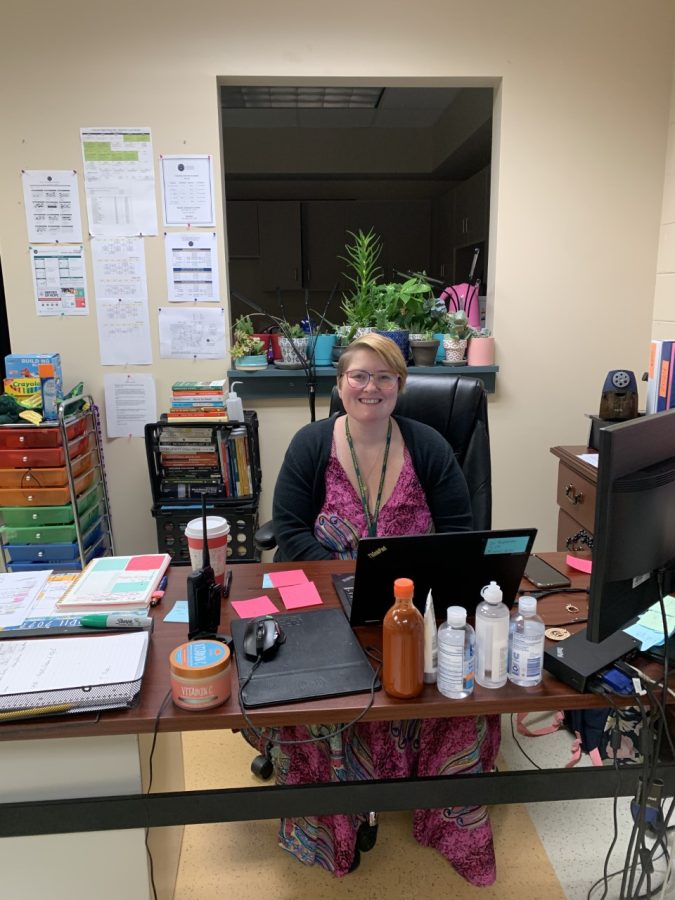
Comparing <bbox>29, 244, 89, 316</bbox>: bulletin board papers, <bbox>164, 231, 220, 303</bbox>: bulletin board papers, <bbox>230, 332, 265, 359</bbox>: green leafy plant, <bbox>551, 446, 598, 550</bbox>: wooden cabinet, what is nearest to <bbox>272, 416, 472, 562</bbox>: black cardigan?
<bbox>551, 446, 598, 550</bbox>: wooden cabinet

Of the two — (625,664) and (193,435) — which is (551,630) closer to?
(625,664)

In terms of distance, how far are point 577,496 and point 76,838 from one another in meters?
1.80

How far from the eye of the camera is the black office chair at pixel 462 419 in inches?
76.4

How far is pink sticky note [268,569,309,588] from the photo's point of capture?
4.84 feet

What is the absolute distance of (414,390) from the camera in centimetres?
196

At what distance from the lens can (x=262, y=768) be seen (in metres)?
1.90

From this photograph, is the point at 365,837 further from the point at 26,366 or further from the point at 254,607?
the point at 26,366

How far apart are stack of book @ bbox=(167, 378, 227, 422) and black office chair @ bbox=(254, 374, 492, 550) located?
763mm

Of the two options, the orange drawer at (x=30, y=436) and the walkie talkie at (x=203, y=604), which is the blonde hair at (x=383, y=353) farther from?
the orange drawer at (x=30, y=436)

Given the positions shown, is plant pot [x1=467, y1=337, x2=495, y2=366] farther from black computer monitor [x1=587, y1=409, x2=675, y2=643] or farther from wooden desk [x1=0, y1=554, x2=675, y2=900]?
Answer: black computer monitor [x1=587, y1=409, x2=675, y2=643]

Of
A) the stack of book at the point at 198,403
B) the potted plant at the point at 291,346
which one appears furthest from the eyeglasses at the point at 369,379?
the potted plant at the point at 291,346

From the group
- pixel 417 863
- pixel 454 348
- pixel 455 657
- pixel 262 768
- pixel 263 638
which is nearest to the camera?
pixel 455 657

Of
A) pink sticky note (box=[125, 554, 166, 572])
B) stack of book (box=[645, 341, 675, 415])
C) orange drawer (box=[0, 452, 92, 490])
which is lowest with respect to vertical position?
orange drawer (box=[0, 452, 92, 490])

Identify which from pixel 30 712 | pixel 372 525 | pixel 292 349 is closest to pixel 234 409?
pixel 292 349
